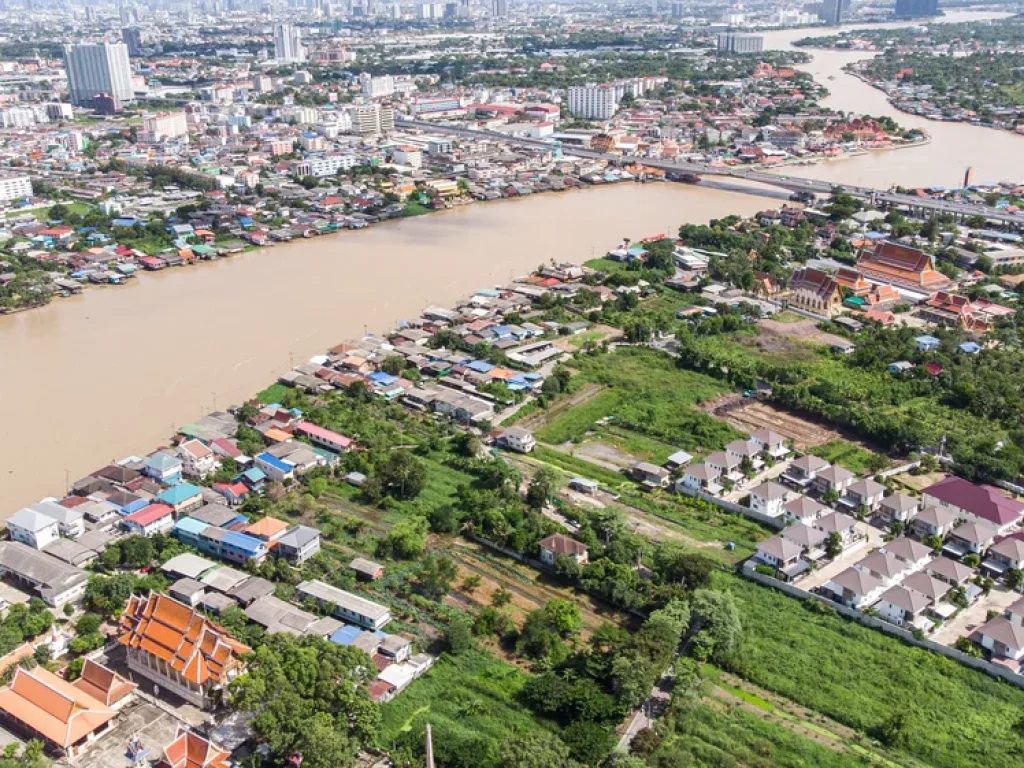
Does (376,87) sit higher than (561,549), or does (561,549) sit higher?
(376,87)

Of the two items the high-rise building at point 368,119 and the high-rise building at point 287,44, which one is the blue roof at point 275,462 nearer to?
the high-rise building at point 368,119

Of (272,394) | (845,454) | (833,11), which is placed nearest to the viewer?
(845,454)

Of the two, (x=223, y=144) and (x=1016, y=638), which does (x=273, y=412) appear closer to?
(x=1016, y=638)

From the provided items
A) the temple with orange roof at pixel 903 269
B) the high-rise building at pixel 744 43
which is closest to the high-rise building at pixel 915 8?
the high-rise building at pixel 744 43

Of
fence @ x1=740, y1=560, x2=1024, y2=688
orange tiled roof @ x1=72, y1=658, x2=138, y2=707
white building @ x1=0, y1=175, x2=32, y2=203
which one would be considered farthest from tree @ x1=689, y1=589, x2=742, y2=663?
white building @ x1=0, y1=175, x2=32, y2=203

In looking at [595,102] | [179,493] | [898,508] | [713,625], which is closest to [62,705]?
[179,493]

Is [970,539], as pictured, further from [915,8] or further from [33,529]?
[915,8]

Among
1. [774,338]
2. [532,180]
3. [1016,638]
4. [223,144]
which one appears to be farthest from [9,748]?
[223,144]
